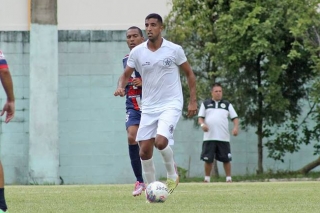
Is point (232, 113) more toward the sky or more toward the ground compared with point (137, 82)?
more toward the ground

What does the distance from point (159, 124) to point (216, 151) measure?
8772 millimetres

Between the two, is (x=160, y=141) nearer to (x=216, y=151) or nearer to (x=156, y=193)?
(x=156, y=193)

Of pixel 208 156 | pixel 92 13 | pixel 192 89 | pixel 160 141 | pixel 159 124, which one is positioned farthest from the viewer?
pixel 92 13

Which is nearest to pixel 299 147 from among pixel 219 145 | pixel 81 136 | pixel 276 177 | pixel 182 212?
pixel 276 177

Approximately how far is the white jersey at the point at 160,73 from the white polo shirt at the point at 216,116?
27.3 ft

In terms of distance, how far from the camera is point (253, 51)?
21.0m

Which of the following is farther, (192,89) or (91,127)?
(91,127)

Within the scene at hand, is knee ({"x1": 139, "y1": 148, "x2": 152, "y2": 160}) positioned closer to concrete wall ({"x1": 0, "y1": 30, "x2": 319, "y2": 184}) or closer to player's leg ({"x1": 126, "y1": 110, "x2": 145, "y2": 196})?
player's leg ({"x1": 126, "y1": 110, "x2": 145, "y2": 196})

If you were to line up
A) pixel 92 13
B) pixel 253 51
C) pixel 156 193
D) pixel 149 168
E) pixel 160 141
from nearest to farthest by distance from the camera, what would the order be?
pixel 156 193 < pixel 160 141 < pixel 149 168 < pixel 253 51 < pixel 92 13

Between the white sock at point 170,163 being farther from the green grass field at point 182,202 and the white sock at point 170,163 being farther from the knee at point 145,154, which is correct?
the green grass field at point 182,202

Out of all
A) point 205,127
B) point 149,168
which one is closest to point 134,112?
point 149,168

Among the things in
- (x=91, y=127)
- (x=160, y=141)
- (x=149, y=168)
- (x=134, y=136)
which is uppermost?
(x=91, y=127)

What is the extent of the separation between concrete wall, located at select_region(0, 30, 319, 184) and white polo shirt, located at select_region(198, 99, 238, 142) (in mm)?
2559

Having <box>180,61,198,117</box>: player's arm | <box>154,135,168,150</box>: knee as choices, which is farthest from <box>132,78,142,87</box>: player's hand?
<box>154,135,168,150</box>: knee
